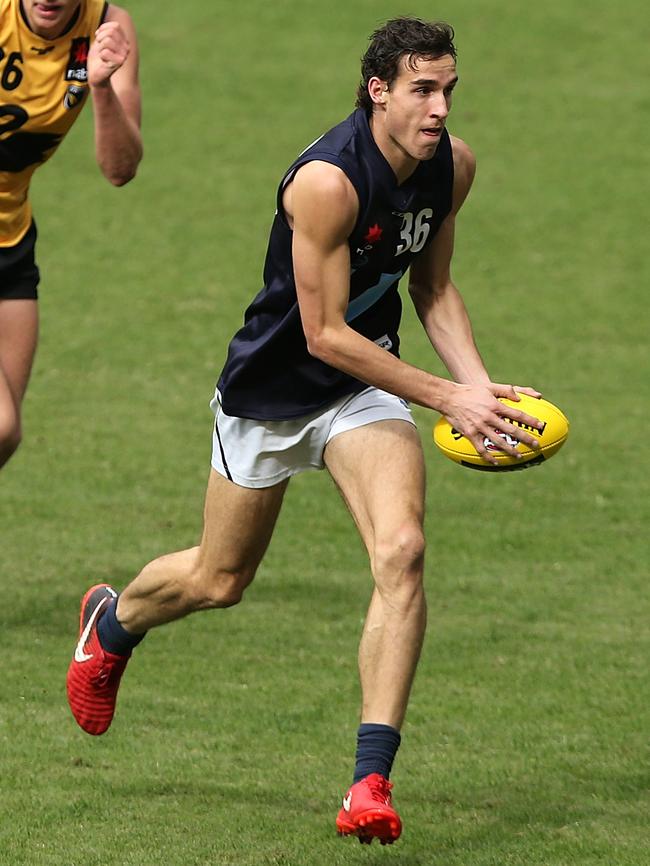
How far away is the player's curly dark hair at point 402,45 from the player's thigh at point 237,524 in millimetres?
1432

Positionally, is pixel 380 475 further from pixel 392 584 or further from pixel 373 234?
pixel 373 234

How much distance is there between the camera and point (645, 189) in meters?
17.1

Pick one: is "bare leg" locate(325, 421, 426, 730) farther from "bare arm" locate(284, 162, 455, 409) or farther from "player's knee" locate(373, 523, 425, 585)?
"bare arm" locate(284, 162, 455, 409)

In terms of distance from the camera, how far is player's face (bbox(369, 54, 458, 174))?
5438mm

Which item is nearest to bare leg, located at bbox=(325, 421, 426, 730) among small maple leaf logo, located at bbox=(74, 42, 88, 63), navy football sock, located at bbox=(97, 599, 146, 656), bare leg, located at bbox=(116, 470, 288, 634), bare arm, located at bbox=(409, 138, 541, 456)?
bare arm, located at bbox=(409, 138, 541, 456)

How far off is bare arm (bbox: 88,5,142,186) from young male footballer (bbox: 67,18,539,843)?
3.15 ft

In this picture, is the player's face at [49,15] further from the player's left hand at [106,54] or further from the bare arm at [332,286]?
the bare arm at [332,286]

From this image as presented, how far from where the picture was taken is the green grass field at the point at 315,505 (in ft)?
19.7

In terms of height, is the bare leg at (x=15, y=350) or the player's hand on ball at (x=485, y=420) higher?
the player's hand on ball at (x=485, y=420)

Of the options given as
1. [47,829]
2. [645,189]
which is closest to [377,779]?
[47,829]

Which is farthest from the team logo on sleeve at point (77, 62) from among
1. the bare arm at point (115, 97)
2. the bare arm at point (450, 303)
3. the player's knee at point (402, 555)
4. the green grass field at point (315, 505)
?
the player's knee at point (402, 555)

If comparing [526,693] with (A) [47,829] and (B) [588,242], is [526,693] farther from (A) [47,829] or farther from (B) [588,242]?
(B) [588,242]

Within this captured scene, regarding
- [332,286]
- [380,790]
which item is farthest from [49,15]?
[380,790]

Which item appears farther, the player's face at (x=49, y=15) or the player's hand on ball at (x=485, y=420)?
the player's face at (x=49, y=15)
